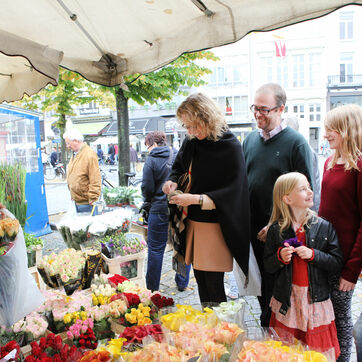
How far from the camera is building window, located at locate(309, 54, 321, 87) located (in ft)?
112

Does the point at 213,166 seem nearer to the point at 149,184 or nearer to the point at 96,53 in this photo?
the point at 96,53

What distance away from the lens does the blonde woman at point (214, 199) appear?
2.32 metres

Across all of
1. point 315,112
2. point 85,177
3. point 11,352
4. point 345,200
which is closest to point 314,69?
point 315,112

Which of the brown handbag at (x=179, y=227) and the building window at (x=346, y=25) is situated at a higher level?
the building window at (x=346, y=25)

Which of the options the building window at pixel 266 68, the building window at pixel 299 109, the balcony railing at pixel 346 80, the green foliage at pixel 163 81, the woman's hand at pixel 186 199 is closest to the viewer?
the woman's hand at pixel 186 199

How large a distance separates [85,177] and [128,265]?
1940 millimetres

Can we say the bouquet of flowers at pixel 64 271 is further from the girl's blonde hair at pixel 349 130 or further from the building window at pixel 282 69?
the building window at pixel 282 69

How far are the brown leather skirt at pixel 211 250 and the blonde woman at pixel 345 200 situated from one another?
0.71 m

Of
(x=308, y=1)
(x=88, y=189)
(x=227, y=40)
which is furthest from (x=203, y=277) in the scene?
(x=88, y=189)

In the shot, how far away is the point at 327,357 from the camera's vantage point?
1329 mm

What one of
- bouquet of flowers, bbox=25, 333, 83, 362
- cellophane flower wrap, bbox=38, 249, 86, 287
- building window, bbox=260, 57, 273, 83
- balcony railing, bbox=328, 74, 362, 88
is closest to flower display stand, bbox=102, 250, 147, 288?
cellophane flower wrap, bbox=38, 249, 86, 287

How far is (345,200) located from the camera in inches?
82.9

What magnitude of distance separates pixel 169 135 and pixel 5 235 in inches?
1457

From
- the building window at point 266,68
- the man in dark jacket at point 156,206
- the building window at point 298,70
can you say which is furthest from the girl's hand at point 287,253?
the building window at point 298,70
